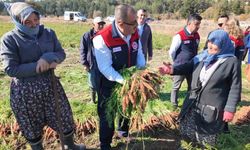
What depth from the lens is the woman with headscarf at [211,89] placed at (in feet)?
11.3

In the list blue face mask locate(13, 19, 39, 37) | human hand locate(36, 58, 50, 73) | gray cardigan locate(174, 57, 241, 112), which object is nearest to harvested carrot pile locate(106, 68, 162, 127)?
gray cardigan locate(174, 57, 241, 112)

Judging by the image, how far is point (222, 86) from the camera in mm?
3584

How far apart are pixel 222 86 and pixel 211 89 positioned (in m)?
0.12

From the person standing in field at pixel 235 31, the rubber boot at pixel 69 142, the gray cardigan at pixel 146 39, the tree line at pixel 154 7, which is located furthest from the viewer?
the tree line at pixel 154 7

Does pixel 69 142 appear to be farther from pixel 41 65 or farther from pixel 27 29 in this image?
pixel 27 29

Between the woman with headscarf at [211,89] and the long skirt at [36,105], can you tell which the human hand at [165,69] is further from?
the long skirt at [36,105]

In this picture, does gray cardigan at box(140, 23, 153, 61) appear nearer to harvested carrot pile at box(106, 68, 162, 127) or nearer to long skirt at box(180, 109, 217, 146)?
long skirt at box(180, 109, 217, 146)

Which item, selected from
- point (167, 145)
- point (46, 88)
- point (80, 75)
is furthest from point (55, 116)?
point (80, 75)

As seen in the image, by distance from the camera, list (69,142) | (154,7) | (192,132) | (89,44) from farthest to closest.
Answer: (154,7)
(89,44)
(69,142)
(192,132)

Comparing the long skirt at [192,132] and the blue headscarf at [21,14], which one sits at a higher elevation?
the blue headscarf at [21,14]

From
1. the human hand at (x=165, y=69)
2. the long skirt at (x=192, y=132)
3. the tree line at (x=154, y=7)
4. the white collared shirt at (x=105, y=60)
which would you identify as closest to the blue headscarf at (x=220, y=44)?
the human hand at (x=165, y=69)

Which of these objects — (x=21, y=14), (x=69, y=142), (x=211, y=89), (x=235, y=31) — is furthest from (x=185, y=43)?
(x=21, y=14)

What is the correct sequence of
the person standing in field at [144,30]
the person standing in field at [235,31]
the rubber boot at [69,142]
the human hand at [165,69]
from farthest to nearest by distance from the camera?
the person standing in field at [144,30] → the person standing in field at [235,31] → the rubber boot at [69,142] → the human hand at [165,69]

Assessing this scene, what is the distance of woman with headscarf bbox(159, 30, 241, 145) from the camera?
346cm
